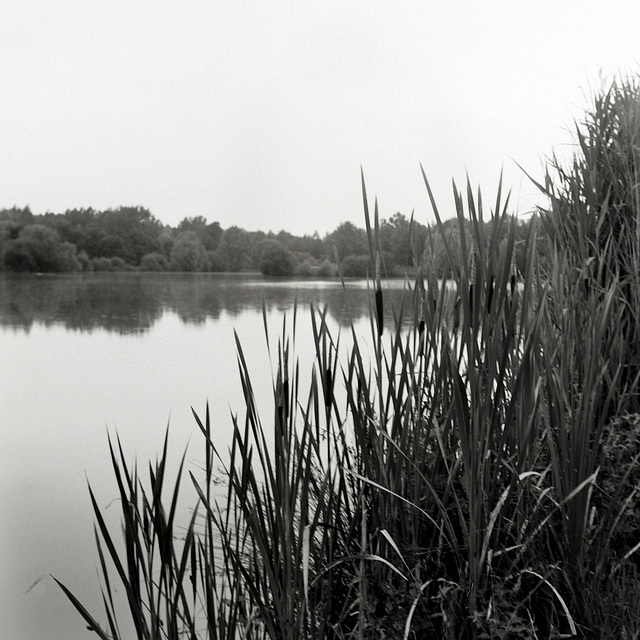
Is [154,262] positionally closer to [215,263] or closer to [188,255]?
[188,255]

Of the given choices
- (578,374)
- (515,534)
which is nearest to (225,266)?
(578,374)

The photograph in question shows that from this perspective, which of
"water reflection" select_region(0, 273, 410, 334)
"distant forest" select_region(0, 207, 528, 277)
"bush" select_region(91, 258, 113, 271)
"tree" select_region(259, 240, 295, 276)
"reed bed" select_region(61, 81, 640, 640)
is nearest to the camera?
"reed bed" select_region(61, 81, 640, 640)

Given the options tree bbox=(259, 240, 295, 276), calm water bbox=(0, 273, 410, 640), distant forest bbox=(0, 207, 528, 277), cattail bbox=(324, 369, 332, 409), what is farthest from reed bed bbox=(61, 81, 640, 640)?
A: calm water bbox=(0, 273, 410, 640)

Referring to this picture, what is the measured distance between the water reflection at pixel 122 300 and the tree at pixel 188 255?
114 mm

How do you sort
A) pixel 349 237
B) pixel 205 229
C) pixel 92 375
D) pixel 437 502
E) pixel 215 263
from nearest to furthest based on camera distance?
pixel 437 502
pixel 349 237
pixel 215 263
pixel 205 229
pixel 92 375

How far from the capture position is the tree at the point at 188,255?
393 cm

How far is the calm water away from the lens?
13.0 feet

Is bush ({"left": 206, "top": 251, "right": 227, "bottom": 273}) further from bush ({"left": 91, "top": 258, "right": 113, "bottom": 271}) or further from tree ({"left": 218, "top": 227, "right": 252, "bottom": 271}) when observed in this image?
bush ({"left": 91, "top": 258, "right": 113, "bottom": 271})

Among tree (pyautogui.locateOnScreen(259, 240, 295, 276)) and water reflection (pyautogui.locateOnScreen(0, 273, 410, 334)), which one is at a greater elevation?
tree (pyautogui.locateOnScreen(259, 240, 295, 276))

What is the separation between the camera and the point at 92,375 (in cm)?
473

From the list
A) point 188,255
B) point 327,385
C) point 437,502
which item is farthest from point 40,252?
point 437,502

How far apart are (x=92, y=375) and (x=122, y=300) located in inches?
23.4

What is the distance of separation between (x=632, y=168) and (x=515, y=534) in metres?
1.16

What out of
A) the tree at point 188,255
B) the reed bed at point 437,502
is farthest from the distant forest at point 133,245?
the reed bed at point 437,502
